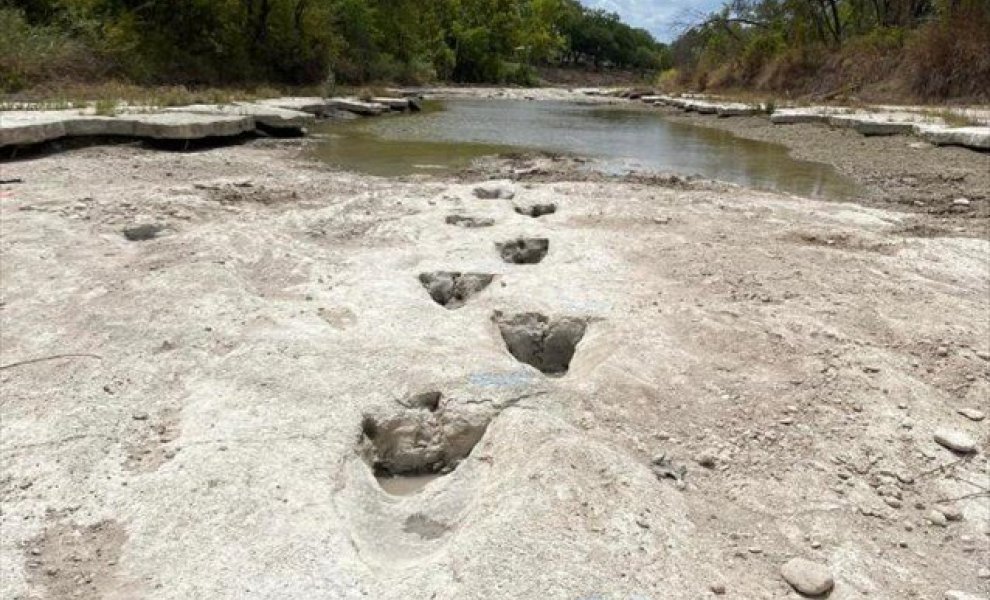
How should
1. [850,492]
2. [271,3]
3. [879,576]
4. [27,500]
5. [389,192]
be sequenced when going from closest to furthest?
[879,576] < [27,500] < [850,492] < [389,192] < [271,3]

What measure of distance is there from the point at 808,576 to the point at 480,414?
1251 millimetres

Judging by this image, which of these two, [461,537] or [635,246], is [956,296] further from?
[461,537]

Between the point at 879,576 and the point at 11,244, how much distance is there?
491 centimetres

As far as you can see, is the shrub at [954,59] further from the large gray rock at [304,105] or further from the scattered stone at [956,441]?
the scattered stone at [956,441]

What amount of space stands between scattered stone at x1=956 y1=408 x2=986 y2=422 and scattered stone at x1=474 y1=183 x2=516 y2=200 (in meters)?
4.19

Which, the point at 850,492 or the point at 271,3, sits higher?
the point at 271,3

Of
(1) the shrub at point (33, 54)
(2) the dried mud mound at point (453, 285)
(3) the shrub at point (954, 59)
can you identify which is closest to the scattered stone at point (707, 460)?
(2) the dried mud mound at point (453, 285)

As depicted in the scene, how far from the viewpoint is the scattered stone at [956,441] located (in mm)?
2828

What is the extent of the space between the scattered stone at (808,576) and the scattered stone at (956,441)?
3.50ft

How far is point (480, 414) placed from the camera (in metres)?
2.85

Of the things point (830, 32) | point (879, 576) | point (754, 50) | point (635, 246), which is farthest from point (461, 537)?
point (830, 32)

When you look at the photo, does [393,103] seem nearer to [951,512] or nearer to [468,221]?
[468,221]

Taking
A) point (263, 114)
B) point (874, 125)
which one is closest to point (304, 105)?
point (263, 114)

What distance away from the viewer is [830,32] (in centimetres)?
2938
